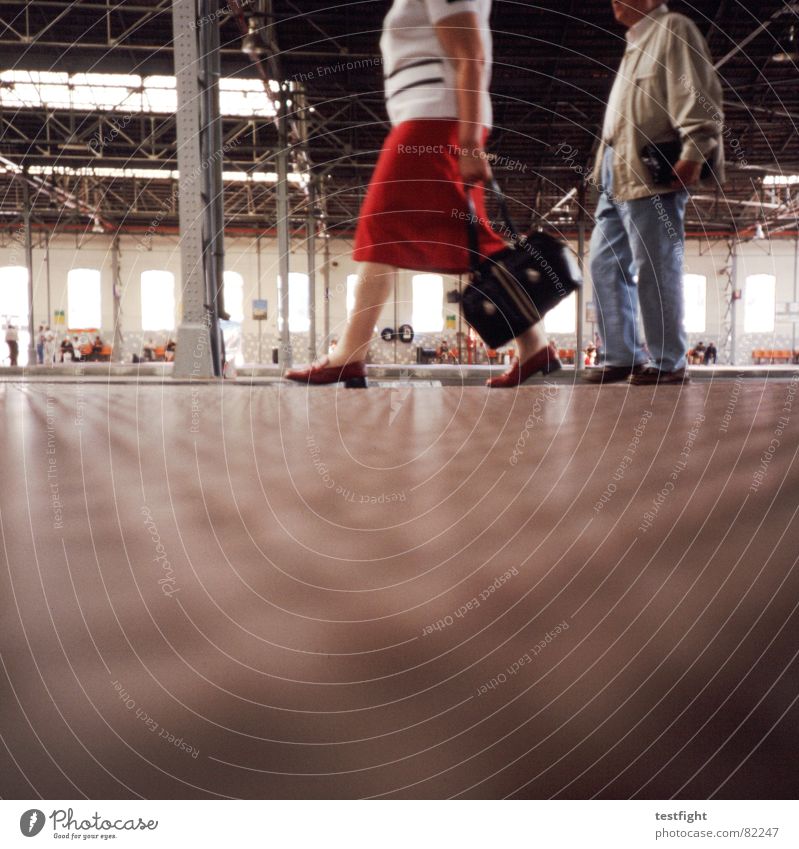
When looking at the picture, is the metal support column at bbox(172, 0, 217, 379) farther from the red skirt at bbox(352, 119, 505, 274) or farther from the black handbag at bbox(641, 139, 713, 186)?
the black handbag at bbox(641, 139, 713, 186)

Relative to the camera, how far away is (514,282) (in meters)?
1.15

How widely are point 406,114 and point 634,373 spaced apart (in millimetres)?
833

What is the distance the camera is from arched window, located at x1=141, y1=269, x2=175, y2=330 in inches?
474

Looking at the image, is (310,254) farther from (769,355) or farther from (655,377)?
(769,355)

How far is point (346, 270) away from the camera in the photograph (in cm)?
1343

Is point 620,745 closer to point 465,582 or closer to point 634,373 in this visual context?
point 465,582

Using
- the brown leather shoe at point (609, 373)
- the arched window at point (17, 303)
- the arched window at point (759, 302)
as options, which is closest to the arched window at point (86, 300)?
the arched window at point (17, 303)

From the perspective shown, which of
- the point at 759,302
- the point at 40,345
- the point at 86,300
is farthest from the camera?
the point at 86,300

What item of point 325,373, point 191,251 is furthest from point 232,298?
point 325,373

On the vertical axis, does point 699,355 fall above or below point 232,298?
below

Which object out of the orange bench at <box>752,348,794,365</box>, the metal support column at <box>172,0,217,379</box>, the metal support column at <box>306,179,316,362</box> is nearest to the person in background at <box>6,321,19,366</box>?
the metal support column at <box>306,179,316,362</box>

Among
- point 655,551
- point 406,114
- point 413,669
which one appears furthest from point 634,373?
point 413,669

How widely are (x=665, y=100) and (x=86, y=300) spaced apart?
14745 mm

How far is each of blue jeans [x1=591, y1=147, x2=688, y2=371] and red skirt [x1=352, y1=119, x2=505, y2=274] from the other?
27 centimetres
